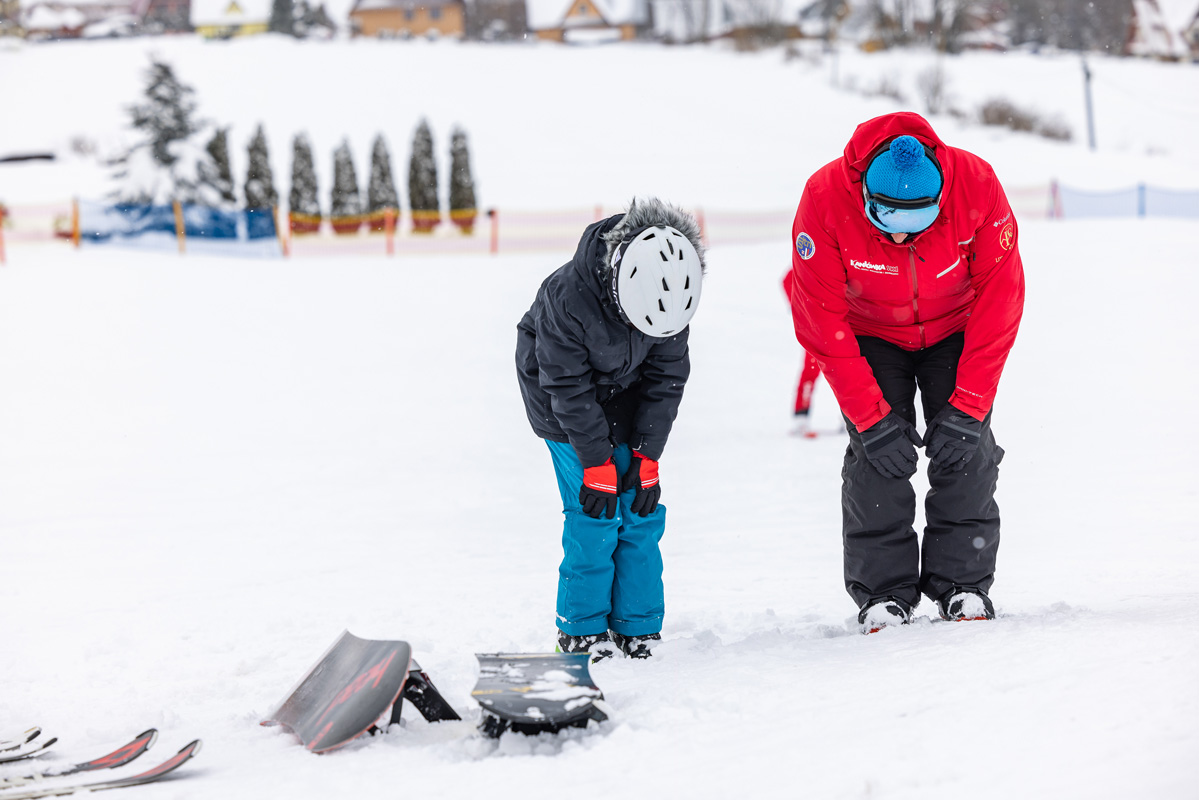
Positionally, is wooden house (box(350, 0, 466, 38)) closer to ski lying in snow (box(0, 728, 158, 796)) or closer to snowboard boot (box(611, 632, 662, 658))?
snowboard boot (box(611, 632, 662, 658))

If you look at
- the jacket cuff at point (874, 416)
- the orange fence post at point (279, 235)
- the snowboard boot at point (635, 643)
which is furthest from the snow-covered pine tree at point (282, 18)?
the jacket cuff at point (874, 416)

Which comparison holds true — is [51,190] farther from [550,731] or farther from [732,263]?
[550,731]

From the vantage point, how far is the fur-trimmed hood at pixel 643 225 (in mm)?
2945

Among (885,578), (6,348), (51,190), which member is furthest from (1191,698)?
(51,190)

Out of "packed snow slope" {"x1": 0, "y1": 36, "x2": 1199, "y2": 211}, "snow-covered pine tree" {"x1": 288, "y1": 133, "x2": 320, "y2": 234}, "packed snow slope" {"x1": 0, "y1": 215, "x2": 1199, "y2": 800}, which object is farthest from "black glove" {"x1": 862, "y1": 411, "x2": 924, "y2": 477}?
"snow-covered pine tree" {"x1": 288, "y1": 133, "x2": 320, "y2": 234}

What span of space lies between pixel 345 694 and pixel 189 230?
64.5ft

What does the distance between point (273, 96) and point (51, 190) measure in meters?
10.6

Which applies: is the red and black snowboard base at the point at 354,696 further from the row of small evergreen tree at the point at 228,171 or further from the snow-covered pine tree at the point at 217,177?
the snow-covered pine tree at the point at 217,177

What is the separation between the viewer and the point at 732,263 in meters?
A: 16.7

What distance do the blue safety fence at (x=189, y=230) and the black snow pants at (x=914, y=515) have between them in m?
18.4

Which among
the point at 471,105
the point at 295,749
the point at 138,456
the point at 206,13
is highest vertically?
the point at 206,13

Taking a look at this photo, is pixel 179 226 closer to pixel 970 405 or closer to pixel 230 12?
pixel 970 405

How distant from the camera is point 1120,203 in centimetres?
2111

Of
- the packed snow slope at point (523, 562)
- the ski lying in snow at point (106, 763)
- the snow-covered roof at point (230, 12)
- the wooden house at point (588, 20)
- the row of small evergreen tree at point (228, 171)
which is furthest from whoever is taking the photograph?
the wooden house at point (588, 20)
